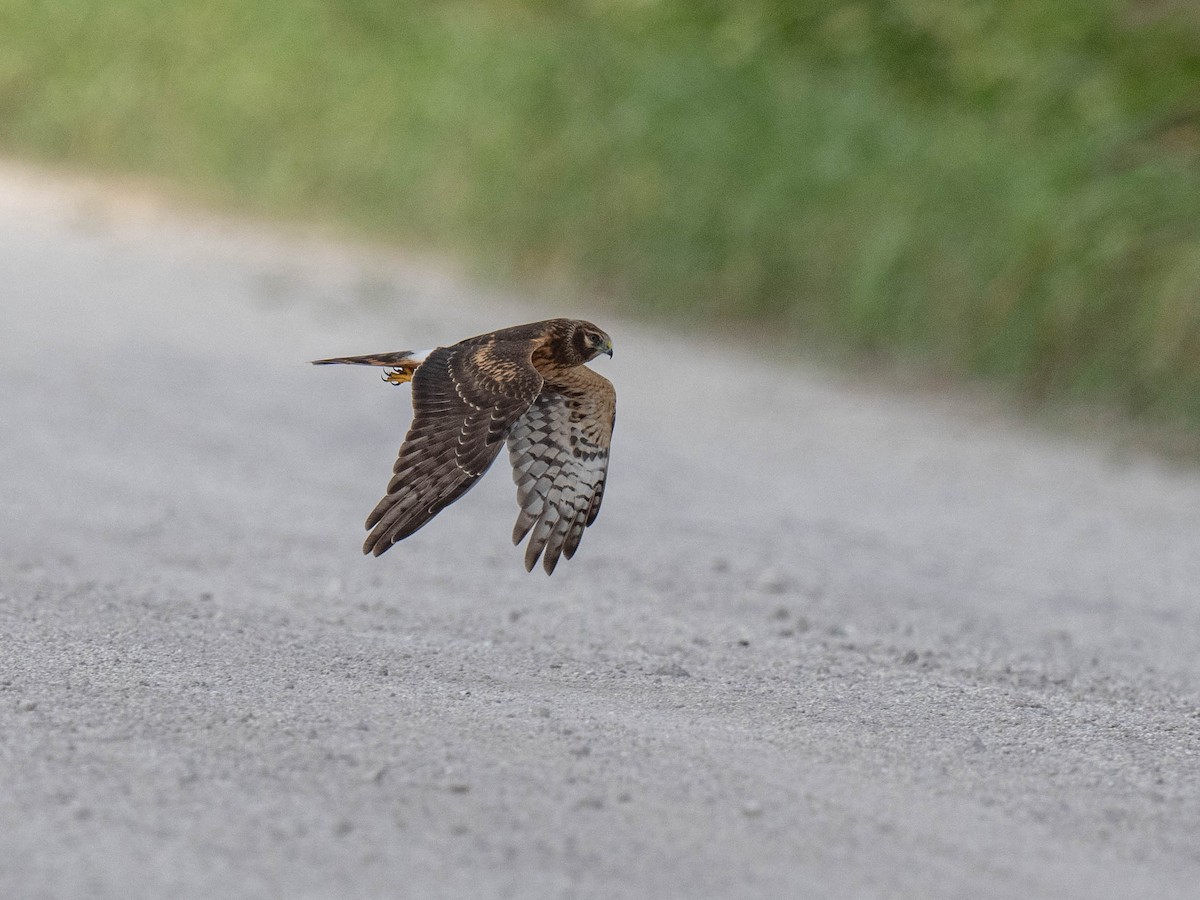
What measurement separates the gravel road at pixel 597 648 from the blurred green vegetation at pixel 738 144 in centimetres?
62

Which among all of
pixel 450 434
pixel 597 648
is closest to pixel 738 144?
pixel 597 648

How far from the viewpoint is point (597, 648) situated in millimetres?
4938

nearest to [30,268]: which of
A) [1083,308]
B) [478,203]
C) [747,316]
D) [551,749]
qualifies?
[478,203]

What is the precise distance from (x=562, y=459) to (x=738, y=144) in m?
6.74

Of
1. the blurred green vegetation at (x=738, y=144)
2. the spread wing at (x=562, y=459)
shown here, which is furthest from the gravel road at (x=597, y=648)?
the blurred green vegetation at (x=738, y=144)

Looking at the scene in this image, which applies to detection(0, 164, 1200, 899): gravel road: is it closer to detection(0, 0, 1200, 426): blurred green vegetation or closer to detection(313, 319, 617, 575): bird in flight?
detection(313, 319, 617, 575): bird in flight

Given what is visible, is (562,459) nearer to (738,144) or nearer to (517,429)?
(517,429)

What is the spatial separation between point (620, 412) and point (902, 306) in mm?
1831

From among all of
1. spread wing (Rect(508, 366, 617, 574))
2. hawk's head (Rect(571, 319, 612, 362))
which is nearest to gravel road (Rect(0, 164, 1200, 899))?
spread wing (Rect(508, 366, 617, 574))

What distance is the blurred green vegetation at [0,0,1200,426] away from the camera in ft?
30.3

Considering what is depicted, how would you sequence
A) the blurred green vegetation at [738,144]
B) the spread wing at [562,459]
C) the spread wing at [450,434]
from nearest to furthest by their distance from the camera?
the spread wing at [450,434]
the spread wing at [562,459]
the blurred green vegetation at [738,144]

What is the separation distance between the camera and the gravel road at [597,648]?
325 cm

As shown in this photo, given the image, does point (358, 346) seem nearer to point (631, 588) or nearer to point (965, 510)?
point (965, 510)

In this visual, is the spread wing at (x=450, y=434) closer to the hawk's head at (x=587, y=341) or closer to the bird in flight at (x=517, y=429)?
the bird in flight at (x=517, y=429)
